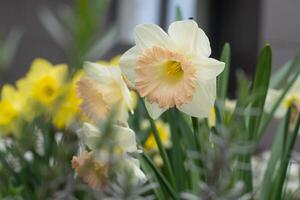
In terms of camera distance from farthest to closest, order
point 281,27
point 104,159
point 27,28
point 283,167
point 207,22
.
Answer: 1. point 207,22
2. point 27,28
3. point 281,27
4. point 283,167
5. point 104,159

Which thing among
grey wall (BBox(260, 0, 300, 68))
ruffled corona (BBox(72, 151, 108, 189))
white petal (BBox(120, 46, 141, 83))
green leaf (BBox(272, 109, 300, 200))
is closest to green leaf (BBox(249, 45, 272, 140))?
green leaf (BBox(272, 109, 300, 200))

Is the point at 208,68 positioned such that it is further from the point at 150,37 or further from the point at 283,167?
the point at 283,167

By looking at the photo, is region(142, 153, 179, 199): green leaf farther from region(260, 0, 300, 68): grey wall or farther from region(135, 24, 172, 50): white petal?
region(260, 0, 300, 68): grey wall

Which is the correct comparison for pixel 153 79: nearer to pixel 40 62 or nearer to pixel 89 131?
pixel 89 131

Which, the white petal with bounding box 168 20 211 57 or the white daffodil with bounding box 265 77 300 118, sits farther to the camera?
the white daffodil with bounding box 265 77 300 118

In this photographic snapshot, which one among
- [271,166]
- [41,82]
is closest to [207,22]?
[41,82]

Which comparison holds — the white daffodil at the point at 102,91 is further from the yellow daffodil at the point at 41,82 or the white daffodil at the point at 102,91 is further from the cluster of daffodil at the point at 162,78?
the yellow daffodil at the point at 41,82
